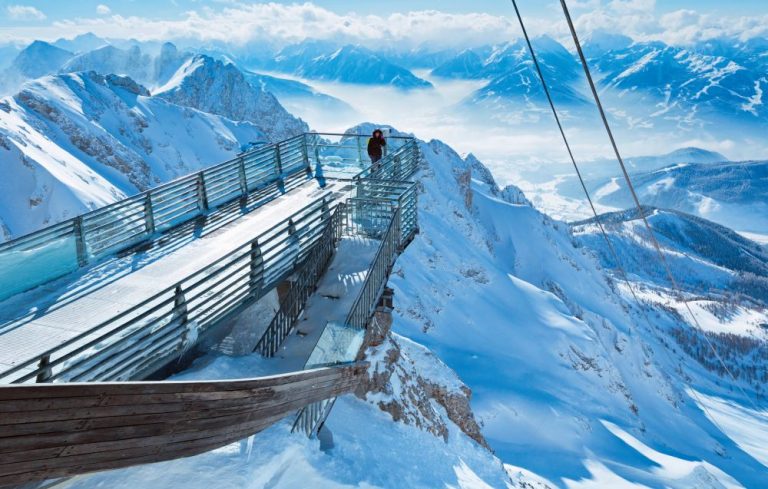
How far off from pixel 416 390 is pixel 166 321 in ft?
60.3

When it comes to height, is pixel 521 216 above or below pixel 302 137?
below

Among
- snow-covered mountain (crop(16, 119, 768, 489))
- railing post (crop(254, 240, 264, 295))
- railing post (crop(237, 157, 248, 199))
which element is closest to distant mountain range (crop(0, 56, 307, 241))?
snow-covered mountain (crop(16, 119, 768, 489))

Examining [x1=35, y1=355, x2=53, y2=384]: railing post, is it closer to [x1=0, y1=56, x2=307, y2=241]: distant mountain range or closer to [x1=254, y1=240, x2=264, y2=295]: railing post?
[x1=254, y1=240, x2=264, y2=295]: railing post

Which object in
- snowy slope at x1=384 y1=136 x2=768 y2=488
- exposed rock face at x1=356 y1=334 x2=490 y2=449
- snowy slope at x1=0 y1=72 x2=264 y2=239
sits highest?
snowy slope at x1=0 y1=72 x2=264 y2=239

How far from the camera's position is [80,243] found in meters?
11.3

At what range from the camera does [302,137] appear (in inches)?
823

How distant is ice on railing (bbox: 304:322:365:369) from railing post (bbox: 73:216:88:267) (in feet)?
17.3

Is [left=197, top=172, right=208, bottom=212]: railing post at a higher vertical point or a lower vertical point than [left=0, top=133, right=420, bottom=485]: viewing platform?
higher

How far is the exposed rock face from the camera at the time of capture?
20062 millimetres

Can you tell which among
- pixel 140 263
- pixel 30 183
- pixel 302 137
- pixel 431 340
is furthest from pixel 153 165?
pixel 140 263

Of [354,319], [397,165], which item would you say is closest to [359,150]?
[397,165]

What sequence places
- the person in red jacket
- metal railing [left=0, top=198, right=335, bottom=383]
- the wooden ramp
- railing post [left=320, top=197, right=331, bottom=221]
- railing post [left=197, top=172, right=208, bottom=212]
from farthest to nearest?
the person in red jacket → railing post [left=197, top=172, right=208, bottom=212] → railing post [left=320, top=197, right=331, bottom=221] → metal railing [left=0, top=198, right=335, bottom=383] → the wooden ramp

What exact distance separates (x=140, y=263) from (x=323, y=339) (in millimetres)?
4527

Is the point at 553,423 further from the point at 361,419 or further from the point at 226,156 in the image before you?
the point at 226,156
